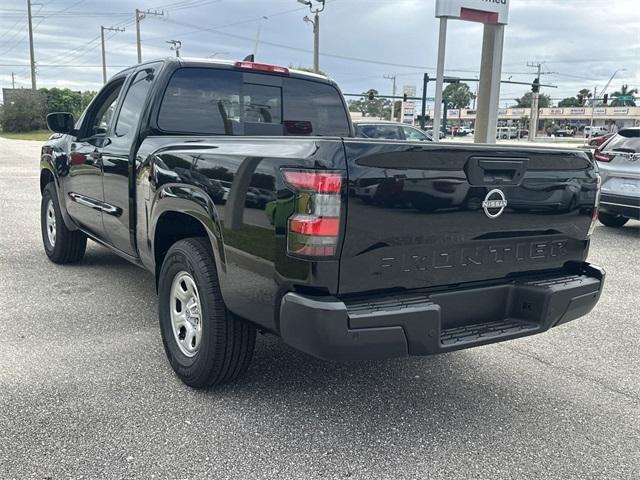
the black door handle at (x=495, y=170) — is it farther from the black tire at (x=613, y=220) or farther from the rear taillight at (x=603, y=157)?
the black tire at (x=613, y=220)

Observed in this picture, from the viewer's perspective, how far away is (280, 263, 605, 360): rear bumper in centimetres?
252

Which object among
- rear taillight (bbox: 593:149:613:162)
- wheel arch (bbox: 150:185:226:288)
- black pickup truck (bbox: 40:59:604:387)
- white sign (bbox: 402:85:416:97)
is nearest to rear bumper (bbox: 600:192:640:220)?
rear taillight (bbox: 593:149:613:162)

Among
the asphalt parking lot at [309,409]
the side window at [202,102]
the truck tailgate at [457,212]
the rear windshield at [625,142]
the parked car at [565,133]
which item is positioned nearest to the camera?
the truck tailgate at [457,212]

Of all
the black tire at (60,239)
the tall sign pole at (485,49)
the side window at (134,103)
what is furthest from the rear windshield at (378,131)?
the side window at (134,103)

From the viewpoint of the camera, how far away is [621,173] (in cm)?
876

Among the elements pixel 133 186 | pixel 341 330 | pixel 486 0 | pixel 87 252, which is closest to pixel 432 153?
pixel 341 330

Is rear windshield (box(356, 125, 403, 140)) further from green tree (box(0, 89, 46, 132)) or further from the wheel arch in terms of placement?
green tree (box(0, 89, 46, 132))

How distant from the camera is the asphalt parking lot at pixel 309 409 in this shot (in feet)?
8.98

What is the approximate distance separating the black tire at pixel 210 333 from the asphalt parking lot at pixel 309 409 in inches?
5.8

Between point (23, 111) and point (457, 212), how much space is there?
68296 mm

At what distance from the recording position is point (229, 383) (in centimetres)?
343

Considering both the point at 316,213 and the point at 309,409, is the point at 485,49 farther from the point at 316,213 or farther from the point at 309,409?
the point at 316,213

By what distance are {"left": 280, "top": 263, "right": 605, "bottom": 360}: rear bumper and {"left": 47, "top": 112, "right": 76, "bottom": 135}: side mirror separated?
3.70 metres

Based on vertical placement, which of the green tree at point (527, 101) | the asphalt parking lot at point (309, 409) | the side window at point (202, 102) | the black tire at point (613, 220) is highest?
the green tree at point (527, 101)
